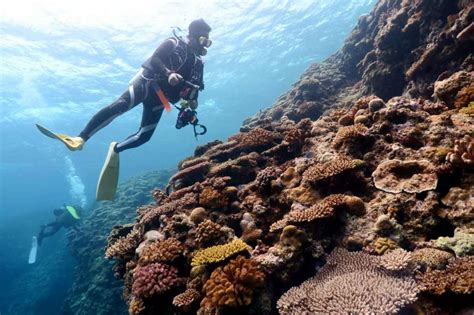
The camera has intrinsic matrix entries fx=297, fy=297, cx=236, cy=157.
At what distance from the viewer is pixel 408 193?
444 cm

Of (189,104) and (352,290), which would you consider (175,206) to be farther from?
(352,290)

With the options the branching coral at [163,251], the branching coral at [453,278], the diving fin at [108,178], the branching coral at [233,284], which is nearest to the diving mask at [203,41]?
the diving fin at [108,178]

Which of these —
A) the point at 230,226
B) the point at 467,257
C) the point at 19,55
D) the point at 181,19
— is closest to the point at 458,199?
the point at 467,257

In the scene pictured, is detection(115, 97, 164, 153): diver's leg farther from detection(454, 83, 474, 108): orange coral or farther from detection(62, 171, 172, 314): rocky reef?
detection(62, 171, 172, 314): rocky reef

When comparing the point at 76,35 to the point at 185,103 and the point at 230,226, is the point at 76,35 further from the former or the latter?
the point at 230,226

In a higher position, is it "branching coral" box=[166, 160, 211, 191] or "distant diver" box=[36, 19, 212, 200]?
"distant diver" box=[36, 19, 212, 200]

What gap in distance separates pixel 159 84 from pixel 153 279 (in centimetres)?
505

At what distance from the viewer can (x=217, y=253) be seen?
180 inches

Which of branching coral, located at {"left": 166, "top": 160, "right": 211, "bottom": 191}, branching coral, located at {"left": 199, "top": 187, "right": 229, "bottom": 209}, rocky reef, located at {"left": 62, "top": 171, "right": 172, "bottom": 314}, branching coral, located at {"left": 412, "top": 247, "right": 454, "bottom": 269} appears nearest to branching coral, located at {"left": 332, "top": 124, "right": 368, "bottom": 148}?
branching coral, located at {"left": 199, "top": 187, "right": 229, "bottom": 209}

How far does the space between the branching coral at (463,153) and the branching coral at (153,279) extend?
15.2 feet

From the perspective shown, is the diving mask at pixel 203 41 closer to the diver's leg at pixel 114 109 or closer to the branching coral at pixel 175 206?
the diver's leg at pixel 114 109

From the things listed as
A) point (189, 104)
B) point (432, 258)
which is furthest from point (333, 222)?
point (189, 104)

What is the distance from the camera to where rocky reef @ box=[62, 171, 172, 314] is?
15.3 m

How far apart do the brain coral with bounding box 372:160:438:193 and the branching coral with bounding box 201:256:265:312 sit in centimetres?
237
